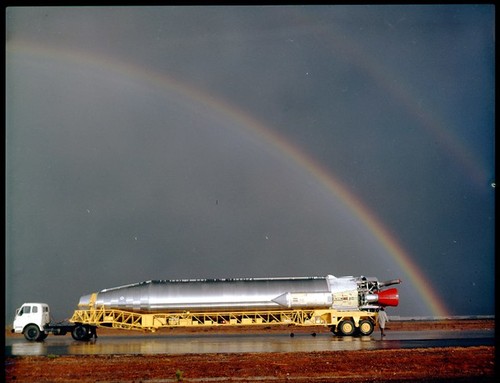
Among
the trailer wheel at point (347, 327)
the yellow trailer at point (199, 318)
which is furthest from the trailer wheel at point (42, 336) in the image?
the trailer wheel at point (347, 327)

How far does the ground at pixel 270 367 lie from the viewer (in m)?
22.0

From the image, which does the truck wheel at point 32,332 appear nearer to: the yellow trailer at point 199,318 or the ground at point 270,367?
the yellow trailer at point 199,318

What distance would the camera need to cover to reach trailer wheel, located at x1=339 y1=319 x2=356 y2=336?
43034 mm

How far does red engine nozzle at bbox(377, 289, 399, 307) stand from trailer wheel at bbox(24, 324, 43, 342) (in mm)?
25770

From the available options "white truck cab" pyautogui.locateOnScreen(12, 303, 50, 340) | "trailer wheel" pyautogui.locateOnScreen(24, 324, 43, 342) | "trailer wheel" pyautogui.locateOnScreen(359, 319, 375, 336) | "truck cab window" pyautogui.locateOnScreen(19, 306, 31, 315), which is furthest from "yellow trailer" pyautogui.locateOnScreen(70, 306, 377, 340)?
"truck cab window" pyautogui.locateOnScreen(19, 306, 31, 315)

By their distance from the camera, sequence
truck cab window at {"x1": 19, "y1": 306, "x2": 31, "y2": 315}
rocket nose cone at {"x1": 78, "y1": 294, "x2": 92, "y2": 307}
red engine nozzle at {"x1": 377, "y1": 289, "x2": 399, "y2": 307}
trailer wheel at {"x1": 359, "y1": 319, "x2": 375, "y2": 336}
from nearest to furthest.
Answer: trailer wheel at {"x1": 359, "y1": 319, "x2": 375, "y2": 336} < truck cab window at {"x1": 19, "y1": 306, "x2": 31, "y2": 315} < red engine nozzle at {"x1": 377, "y1": 289, "x2": 399, "y2": 307} < rocket nose cone at {"x1": 78, "y1": 294, "x2": 92, "y2": 307}

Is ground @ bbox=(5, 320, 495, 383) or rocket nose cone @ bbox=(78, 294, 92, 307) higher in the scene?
rocket nose cone @ bbox=(78, 294, 92, 307)

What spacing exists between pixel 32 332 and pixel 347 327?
23.3 meters

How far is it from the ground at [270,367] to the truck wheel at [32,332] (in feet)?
51.3

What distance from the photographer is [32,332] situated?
43719 mm

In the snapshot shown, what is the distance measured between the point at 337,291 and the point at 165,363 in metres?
21.1

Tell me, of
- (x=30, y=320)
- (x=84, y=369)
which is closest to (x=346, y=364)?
(x=84, y=369)

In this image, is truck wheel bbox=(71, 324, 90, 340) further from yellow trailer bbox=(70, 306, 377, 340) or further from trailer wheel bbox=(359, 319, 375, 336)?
trailer wheel bbox=(359, 319, 375, 336)

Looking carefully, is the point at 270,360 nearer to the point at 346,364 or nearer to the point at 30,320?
the point at 346,364
